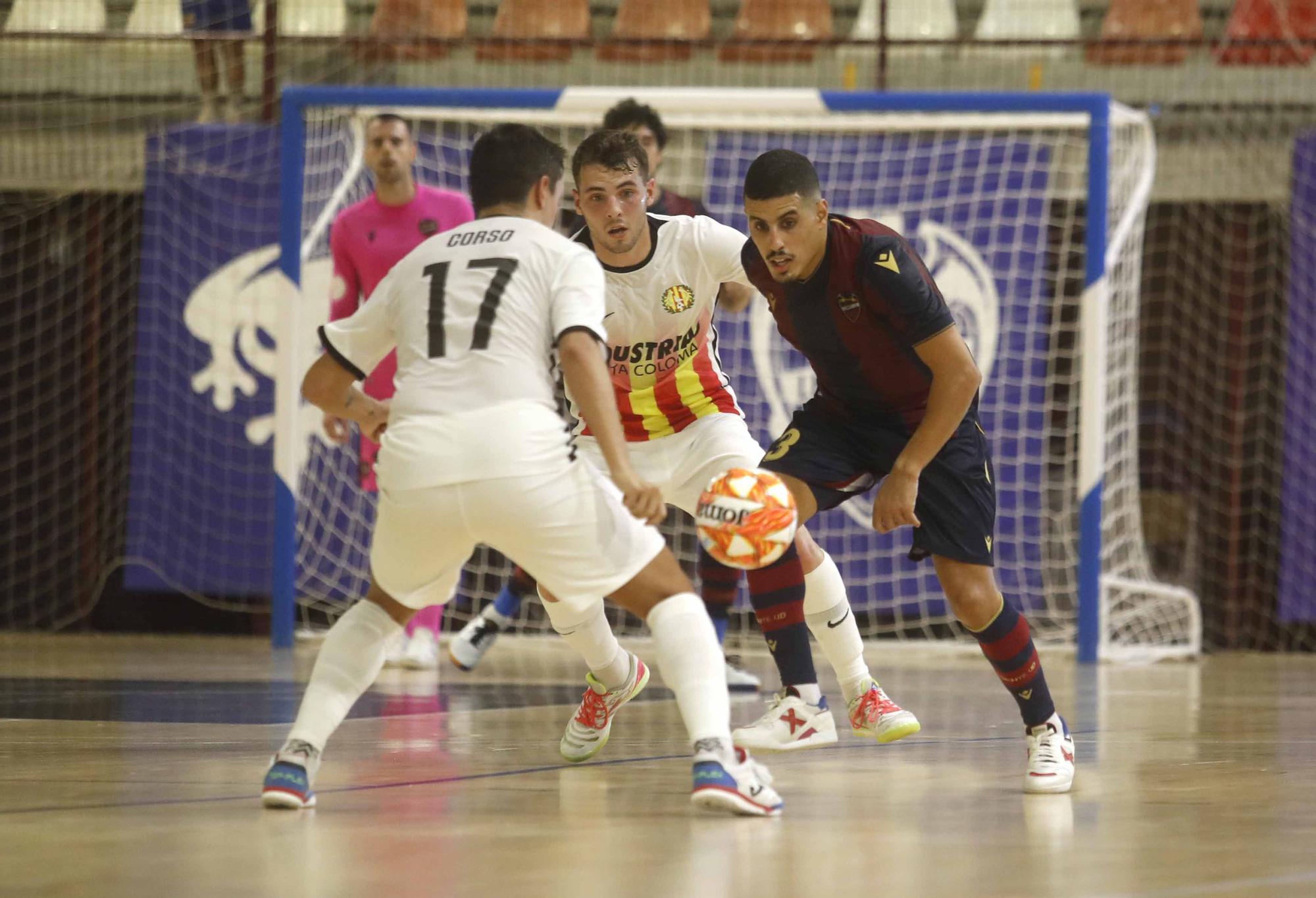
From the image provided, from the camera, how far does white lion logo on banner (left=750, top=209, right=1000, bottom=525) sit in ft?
30.7

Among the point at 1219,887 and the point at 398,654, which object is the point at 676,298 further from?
the point at 398,654

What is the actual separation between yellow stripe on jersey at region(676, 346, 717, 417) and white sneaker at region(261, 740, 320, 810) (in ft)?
6.33

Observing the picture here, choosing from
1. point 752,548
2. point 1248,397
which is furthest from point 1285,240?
point 752,548

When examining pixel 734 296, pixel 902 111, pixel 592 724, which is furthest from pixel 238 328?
pixel 592 724

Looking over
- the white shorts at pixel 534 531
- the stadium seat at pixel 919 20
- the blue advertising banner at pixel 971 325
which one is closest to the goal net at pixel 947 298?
the blue advertising banner at pixel 971 325

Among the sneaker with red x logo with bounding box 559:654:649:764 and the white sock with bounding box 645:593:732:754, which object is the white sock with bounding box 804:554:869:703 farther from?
the white sock with bounding box 645:593:732:754

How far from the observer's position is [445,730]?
5.29 metres

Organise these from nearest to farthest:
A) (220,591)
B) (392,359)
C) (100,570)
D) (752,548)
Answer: (752,548) < (392,359) < (220,591) < (100,570)

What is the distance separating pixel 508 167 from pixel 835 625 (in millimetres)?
1759

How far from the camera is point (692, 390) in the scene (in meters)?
5.23

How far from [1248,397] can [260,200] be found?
20.5ft

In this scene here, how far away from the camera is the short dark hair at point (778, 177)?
4.21 meters

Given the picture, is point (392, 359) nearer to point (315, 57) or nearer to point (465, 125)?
point (465, 125)

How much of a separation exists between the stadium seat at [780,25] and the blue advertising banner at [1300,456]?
358 centimetres
